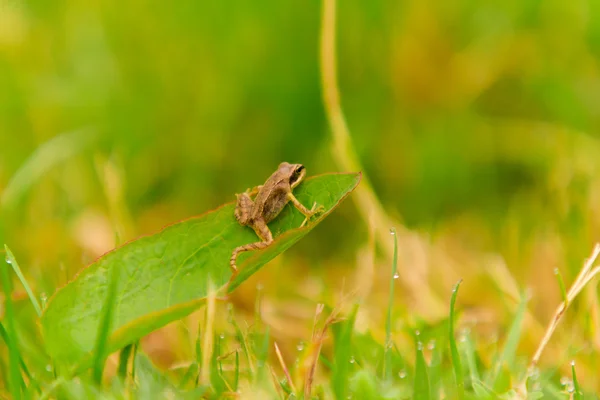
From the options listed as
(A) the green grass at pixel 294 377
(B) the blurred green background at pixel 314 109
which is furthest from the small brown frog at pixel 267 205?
(B) the blurred green background at pixel 314 109

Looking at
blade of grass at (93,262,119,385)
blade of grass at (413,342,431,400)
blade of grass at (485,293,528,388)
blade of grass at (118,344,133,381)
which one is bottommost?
blade of grass at (485,293,528,388)

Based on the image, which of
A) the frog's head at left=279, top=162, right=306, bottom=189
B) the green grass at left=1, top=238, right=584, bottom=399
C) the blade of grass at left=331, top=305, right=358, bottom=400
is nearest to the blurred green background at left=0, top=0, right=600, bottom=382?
the frog's head at left=279, top=162, right=306, bottom=189

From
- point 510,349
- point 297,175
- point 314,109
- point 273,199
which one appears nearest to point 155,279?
point 273,199

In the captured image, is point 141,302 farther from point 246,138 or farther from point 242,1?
point 242,1

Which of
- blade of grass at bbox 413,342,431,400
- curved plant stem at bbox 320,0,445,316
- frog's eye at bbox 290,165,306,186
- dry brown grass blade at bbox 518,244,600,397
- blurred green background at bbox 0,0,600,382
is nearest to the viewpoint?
blade of grass at bbox 413,342,431,400

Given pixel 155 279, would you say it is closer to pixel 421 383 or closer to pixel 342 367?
pixel 342 367

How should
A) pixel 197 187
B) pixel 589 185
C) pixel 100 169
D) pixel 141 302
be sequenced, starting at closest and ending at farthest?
1. pixel 141 302
2. pixel 589 185
3. pixel 100 169
4. pixel 197 187

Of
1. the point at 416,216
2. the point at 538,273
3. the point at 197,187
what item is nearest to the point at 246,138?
the point at 197,187

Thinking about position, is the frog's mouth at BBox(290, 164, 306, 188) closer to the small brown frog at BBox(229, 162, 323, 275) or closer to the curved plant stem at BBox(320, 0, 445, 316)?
the small brown frog at BBox(229, 162, 323, 275)
